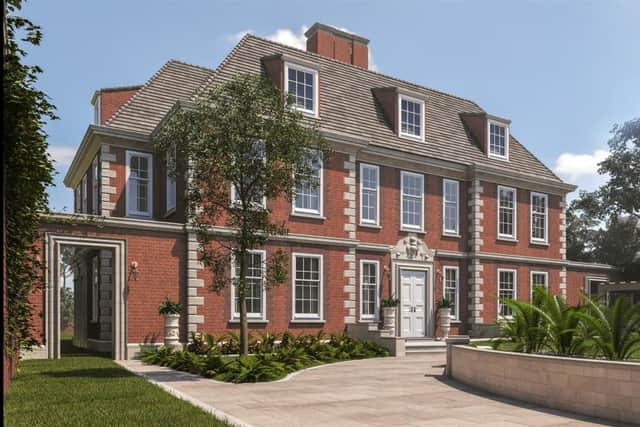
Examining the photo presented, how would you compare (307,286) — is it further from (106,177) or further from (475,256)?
(475,256)

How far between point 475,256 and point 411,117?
6.60 meters

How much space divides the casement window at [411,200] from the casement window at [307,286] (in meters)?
4.78

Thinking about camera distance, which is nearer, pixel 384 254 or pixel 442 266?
pixel 384 254

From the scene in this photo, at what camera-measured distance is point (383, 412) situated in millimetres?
A: 10133

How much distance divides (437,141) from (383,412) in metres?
19.8

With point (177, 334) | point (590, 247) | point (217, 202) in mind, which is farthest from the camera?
point (590, 247)

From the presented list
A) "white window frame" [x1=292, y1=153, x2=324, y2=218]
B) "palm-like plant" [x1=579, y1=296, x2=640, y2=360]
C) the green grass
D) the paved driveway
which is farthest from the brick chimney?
"palm-like plant" [x1=579, y1=296, x2=640, y2=360]

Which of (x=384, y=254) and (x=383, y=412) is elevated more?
(x=384, y=254)

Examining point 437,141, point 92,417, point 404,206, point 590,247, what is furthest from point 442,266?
point 590,247

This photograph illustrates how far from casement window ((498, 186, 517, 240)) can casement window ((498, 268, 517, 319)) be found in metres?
1.61

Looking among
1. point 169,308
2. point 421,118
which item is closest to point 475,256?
point 421,118

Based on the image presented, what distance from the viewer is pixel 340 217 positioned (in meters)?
24.0

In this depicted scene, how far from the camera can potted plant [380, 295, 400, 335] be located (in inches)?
938

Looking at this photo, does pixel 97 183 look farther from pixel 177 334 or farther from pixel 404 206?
pixel 404 206
